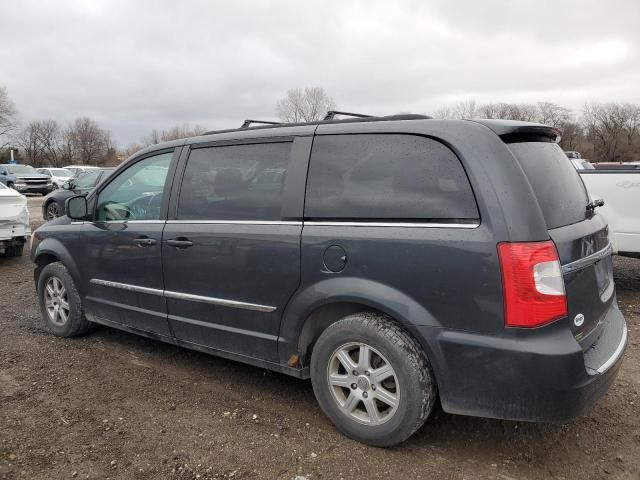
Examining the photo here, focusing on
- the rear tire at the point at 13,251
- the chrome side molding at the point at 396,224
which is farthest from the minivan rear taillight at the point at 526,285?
the rear tire at the point at 13,251

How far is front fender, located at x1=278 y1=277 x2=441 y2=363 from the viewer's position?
2580 mm

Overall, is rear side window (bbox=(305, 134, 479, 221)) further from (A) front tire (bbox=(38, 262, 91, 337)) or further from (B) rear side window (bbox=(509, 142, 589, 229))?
(A) front tire (bbox=(38, 262, 91, 337))

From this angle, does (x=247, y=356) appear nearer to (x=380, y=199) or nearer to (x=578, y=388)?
(x=380, y=199)

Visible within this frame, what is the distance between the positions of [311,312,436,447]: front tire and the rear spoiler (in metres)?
1.14

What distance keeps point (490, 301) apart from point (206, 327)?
6.41ft

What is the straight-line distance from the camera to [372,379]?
2781 millimetres

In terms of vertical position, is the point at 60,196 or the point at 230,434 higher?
the point at 60,196

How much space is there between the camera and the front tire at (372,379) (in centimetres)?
264

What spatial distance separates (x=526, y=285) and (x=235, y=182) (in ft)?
6.36

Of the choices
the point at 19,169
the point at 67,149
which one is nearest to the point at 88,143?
the point at 67,149

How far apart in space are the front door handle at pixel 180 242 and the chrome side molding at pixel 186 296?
0.34 metres

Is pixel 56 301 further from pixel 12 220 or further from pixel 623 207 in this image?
pixel 623 207

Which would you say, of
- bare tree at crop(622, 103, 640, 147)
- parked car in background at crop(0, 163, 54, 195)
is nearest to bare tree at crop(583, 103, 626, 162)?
bare tree at crop(622, 103, 640, 147)

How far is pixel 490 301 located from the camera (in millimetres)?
2389
